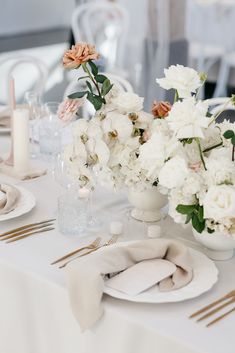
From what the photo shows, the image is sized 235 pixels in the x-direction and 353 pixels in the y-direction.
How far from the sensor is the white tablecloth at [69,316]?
129cm

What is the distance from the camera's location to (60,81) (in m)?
6.87

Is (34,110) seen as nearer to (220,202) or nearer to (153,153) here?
(153,153)

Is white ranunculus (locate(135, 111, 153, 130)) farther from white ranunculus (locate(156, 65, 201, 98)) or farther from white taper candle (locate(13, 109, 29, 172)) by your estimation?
white taper candle (locate(13, 109, 29, 172))

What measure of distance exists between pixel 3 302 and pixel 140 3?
3997 millimetres

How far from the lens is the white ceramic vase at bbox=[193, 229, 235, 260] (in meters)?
1.54

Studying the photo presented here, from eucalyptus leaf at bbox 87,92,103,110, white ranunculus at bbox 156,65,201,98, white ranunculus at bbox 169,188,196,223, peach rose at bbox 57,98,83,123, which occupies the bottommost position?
white ranunculus at bbox 169,188,196,223

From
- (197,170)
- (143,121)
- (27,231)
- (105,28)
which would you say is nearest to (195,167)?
(197,170)

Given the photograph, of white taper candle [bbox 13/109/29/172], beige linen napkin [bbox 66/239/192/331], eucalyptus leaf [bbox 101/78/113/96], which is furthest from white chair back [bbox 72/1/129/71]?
beige linen napkin [bbox 66/239/192/331]

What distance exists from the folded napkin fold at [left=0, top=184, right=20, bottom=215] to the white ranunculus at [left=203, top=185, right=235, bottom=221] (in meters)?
0.62

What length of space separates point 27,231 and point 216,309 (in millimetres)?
576

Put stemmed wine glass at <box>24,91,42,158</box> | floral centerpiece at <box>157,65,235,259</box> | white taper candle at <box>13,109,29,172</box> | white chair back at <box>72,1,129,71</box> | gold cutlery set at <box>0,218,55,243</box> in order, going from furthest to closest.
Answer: white chair back at <box>72,1,129,71</box> → stemmed wine glass at <box>24,91,42,158</box> → white taper candle at <box>13,109,29,172</box> → gold cutlery set at <box>0,218,55,243</box> → floral centerpiece at <box>157,65,235,259</box>

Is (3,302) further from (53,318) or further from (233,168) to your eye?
(233,168)

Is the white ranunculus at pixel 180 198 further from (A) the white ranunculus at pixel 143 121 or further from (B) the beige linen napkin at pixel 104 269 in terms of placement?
(A) the white ranunculus at pixel 143 121

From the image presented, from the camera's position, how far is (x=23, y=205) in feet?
6.07
